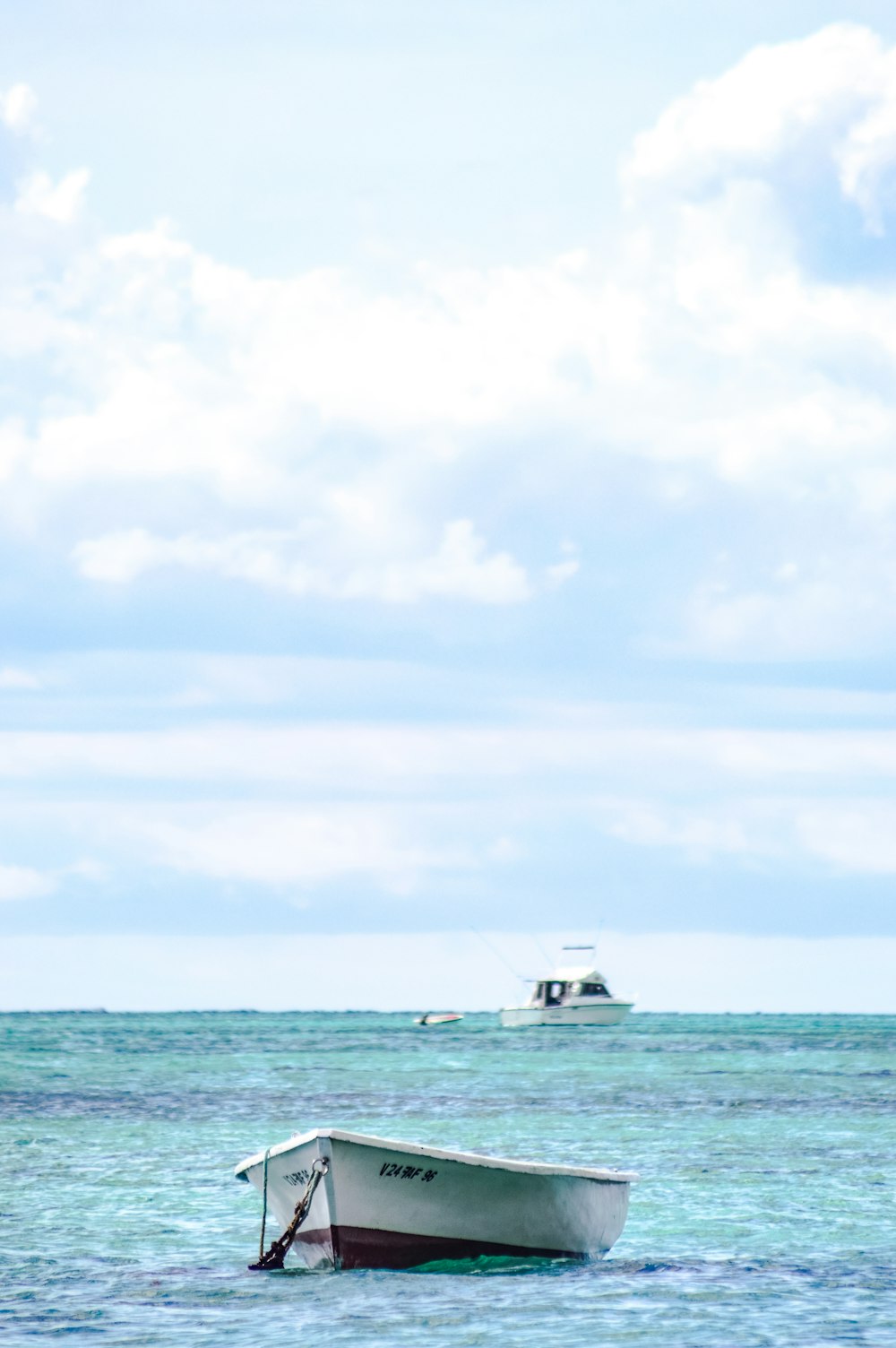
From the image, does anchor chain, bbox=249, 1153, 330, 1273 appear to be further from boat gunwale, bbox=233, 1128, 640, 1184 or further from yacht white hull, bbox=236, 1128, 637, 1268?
boat gunwale, bbox=233, 1128, 640, 1184

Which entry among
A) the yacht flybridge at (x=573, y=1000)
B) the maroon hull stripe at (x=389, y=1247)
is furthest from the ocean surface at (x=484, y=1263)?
the yacht flybridge at (x=573, y=1000)

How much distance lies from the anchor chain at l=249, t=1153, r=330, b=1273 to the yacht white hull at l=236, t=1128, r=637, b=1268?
86 mm

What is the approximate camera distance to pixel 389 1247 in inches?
897

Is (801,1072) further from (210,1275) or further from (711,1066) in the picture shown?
(210,1275)

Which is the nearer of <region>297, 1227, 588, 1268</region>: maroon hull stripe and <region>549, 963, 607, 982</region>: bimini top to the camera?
<region>297, 1227, 588, 1268</region>: maroon hull stripe

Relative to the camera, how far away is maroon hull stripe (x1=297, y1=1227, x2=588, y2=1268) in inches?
889

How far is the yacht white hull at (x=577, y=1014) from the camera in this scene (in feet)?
428

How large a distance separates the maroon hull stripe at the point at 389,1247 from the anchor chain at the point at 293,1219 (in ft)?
0.66

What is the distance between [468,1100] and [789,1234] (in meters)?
33.7

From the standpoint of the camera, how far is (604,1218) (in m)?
24.7

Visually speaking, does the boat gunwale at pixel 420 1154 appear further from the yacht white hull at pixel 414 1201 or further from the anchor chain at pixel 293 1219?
the anchor chain at pixel 293 1219

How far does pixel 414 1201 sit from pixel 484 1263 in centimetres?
146

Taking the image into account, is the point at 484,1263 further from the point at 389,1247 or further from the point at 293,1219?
the point at 293,1219

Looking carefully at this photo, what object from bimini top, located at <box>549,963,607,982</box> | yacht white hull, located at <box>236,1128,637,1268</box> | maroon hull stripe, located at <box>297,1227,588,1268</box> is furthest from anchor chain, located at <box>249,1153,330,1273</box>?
bimini top, located at <box>549,963,607,982</box>
